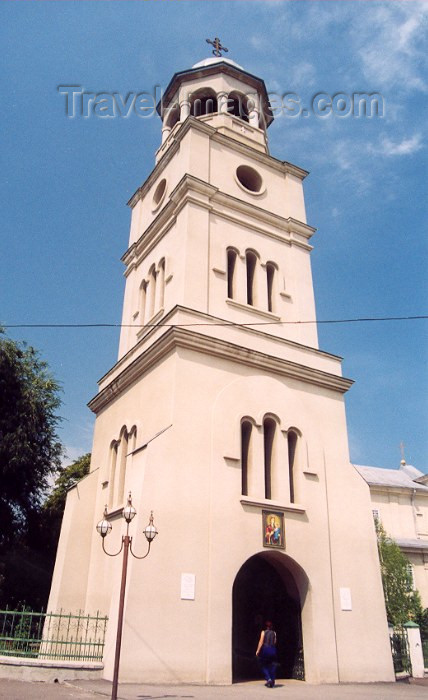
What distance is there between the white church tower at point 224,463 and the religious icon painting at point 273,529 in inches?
1.8

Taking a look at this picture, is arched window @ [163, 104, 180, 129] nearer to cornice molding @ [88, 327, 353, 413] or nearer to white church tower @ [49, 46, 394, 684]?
white church tower @ [49, 46, 394, 684]

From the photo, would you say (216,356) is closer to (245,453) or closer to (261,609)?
(245,453)

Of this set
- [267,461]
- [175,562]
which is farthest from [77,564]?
[267,461]

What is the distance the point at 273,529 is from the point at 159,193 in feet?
48.1

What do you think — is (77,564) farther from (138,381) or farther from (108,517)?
(138,381)

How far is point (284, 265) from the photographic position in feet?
67.8

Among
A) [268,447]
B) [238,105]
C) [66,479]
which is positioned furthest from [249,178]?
[66,479]

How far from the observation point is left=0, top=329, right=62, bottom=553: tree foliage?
68.8 feet

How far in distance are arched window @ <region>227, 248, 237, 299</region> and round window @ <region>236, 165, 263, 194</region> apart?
3899 mm

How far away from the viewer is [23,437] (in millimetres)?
21016

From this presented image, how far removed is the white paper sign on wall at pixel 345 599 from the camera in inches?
586

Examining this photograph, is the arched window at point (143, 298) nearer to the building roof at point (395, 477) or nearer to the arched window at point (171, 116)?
the arched window at point (171, 116)

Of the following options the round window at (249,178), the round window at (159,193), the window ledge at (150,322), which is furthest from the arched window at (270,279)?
the round window at (159,193)

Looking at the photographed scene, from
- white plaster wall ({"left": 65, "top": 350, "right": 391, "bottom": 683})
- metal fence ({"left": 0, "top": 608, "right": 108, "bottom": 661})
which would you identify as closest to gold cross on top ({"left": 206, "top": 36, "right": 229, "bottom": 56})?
white plaster wall ({"left": 65, "top": 350, "right": 391, "bottom": 683})
